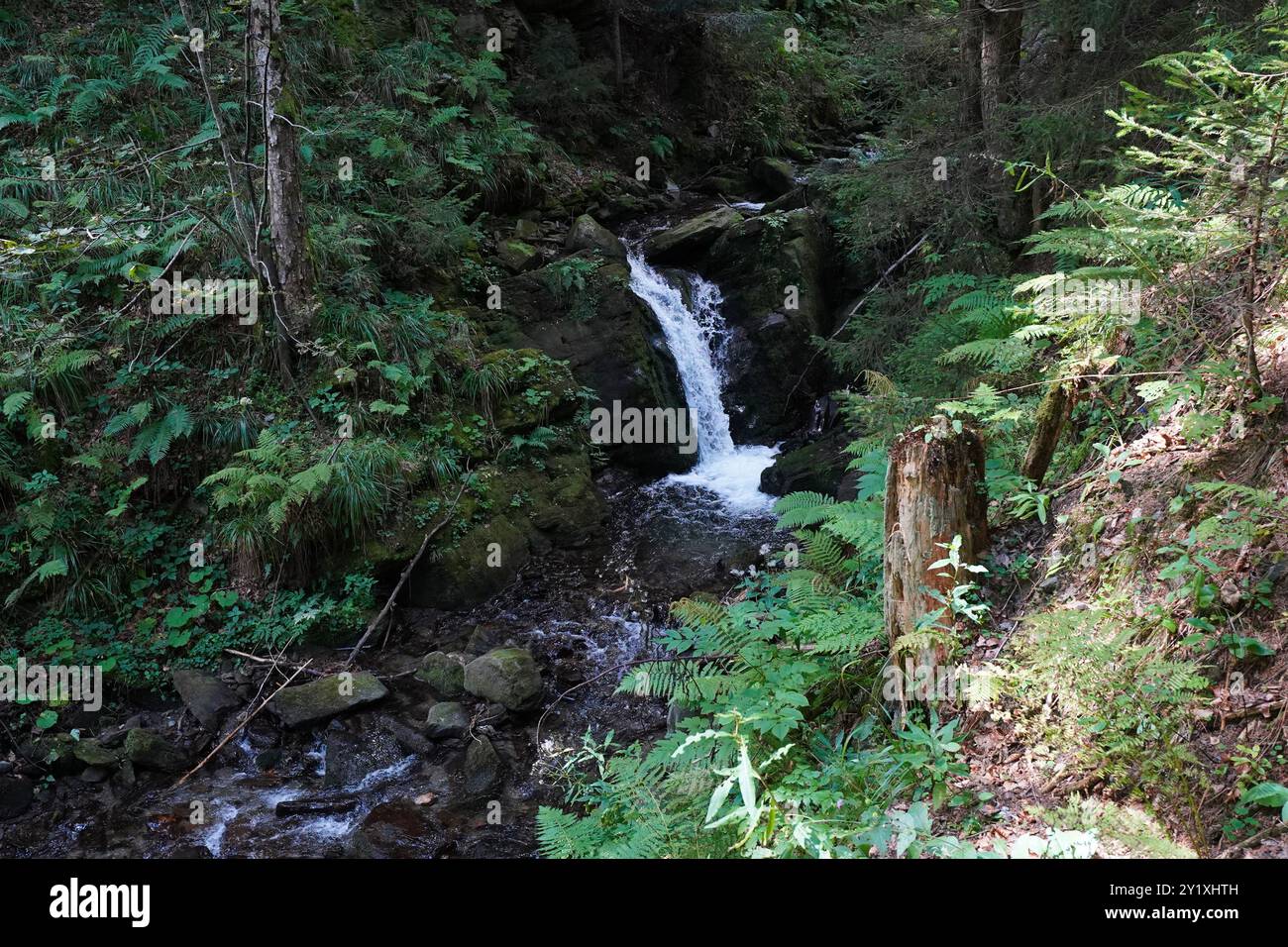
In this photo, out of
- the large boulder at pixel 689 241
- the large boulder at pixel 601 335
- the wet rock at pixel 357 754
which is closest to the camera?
the wet rock at pixel 357 754

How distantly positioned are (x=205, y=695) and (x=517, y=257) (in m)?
7.43

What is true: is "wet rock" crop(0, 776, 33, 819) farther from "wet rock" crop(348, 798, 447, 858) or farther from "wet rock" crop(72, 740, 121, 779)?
"wet rock" crop(348, 798, 447, 858)

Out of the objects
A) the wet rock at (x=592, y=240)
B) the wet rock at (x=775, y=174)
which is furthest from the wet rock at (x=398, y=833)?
the wet rock at (x=775, y=174)

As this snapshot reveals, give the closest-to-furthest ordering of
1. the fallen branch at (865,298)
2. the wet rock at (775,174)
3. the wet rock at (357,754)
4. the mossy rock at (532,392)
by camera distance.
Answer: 1. the wet rock at (357,754)
2. the fallen branch at (865,298)
3. the mossy rock at (532,392)
4. the wet rock at (775,174)

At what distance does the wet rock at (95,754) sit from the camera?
6117mm

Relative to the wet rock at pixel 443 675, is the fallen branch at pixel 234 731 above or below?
below

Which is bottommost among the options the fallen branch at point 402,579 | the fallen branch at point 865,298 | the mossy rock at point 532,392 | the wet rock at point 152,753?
the wet rock at point 152,753

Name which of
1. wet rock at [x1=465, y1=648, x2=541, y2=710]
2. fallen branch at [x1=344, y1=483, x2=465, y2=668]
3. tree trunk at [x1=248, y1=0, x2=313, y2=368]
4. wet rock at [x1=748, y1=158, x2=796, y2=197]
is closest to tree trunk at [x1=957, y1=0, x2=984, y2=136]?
wet rock at [x1=748, y1=158, x2=796, y2=197]

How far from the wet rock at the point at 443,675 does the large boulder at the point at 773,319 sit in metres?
5.98

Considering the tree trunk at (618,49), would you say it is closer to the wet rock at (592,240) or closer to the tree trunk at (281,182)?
the wet rock at (592,240)

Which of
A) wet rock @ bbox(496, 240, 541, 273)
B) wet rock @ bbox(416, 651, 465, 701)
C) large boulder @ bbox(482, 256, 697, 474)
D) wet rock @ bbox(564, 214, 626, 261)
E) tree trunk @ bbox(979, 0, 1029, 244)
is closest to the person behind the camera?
wet rock @ bbox(416, 651, 465, 701)

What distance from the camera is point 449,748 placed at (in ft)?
20.8

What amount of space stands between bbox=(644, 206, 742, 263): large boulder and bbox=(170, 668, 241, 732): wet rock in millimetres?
8796

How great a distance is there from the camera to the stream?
217 inches
